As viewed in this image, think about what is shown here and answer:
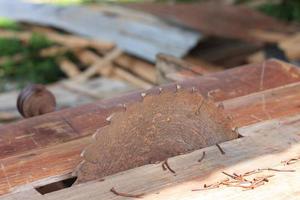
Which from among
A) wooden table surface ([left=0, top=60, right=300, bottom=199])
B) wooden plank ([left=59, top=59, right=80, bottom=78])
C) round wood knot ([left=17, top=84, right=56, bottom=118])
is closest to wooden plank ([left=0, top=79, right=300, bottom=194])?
wooden table surface ([left=0, top=60, right=300, bottom=199])

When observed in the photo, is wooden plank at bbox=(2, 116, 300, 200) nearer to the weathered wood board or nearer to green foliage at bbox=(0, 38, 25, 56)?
the weathered wood board

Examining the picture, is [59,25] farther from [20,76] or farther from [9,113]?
[9,113]

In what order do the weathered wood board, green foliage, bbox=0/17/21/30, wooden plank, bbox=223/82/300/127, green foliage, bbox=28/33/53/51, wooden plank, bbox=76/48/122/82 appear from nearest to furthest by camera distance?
wooden plank, bbox=223/82/300/127 → the weathered wood board → wooden plank, bbox=76/48/122/82 → green foliage, bbox=28/33/53/51 → green foliage, bbox=0/17/21/30

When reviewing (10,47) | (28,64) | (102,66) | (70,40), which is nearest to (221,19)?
(102,66)

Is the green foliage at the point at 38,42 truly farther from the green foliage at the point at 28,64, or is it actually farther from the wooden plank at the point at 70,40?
the wooden plank at the point at 70,40

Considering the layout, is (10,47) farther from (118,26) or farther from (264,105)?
(264,105)
